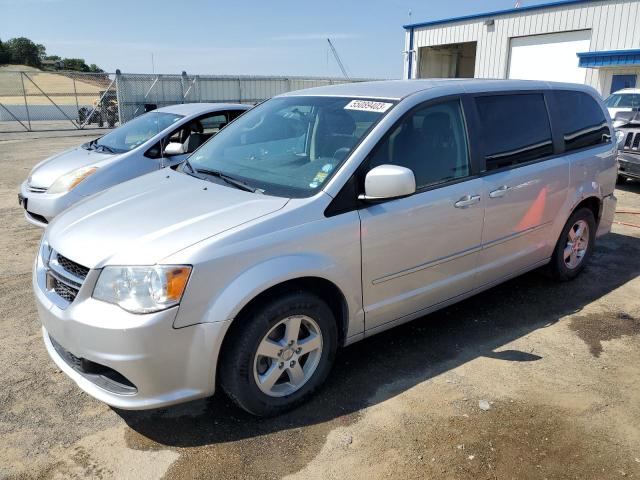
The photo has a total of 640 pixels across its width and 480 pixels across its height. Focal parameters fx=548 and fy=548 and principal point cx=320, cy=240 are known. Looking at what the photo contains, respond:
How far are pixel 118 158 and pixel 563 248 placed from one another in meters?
4.97

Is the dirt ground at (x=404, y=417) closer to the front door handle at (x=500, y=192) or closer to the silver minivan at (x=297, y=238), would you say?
the silver minivan at (x=297, y=238)

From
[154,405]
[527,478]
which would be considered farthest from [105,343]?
[527,478]

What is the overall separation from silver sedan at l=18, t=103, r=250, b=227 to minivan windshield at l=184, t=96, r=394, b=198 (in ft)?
4.76

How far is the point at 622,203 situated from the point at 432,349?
6.24m

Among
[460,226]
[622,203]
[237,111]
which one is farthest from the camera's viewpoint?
[622,203]

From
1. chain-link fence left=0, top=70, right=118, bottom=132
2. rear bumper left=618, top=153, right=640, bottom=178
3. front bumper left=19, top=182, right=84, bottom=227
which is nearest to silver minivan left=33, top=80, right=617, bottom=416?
front bumper left=19, top=182, right=84, bottom=227

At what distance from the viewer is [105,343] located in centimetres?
263

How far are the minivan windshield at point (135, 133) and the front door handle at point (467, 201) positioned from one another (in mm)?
4531

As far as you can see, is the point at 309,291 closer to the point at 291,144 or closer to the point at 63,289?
the point at 291,144

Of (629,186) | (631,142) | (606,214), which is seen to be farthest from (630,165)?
(606,214)

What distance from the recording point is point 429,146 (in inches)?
145

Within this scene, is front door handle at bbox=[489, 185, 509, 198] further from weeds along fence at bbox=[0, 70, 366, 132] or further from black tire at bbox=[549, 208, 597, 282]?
weeds along fence at bbox=[0, 70, 366, 132]

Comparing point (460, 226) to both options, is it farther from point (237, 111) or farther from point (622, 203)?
point (622, 203)

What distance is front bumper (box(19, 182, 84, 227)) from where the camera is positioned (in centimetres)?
609
